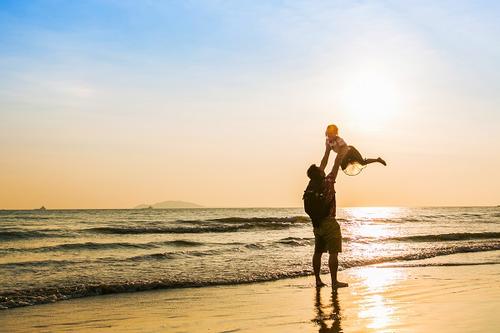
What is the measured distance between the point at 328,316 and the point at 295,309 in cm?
74

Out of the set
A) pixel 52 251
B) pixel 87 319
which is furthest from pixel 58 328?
pixel 52 251

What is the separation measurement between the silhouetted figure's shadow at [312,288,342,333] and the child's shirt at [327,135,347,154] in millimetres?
2276

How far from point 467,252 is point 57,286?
1207 cm

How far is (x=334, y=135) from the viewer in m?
8.71

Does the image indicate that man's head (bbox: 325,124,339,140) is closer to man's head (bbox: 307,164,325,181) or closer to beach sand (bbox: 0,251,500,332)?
man's head (bbox: 307,164,325,181)

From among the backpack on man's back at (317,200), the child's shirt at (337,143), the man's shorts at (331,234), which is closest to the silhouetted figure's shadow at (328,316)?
the man's shorts at (331,234)

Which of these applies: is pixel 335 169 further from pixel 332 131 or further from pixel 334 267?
pixel 334 267

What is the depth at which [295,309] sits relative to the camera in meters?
7.13

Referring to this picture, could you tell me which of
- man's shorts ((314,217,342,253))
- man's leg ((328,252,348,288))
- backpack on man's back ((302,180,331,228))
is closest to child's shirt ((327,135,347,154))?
backpack on man's back ((302,180,331,228))

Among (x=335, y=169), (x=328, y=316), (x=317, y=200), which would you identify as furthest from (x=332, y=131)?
(x=328, y=316)

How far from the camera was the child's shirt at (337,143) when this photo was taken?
868 centimetres

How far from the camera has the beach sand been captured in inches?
236

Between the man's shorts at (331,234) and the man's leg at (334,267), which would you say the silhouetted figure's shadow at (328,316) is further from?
the man's shorts at (331,234)

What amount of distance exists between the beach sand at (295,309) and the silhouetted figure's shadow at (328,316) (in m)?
0.01
